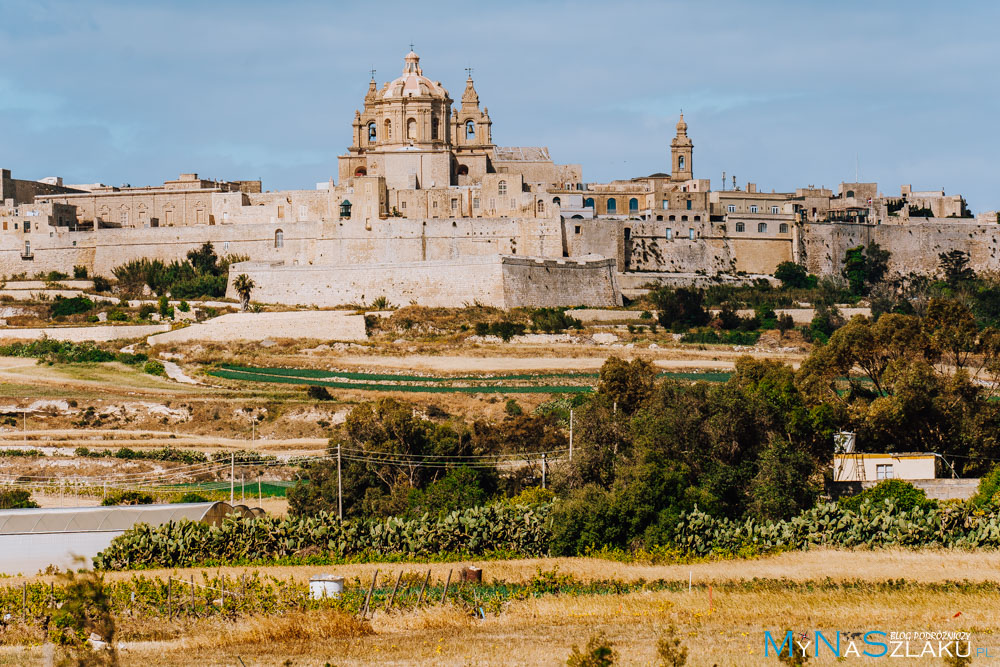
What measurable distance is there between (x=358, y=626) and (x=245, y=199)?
143 ft

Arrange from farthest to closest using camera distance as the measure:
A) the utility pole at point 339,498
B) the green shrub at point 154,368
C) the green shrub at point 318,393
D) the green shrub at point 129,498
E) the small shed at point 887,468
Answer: the green shrub at point 154,368
the green shrub at point 318,393
the small shed at point 887,468
the green shrub at point 129,498
the utility pole at point 339,498

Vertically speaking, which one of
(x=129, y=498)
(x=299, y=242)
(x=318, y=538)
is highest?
(x=299, y=242)

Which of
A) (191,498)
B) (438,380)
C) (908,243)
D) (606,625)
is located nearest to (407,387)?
(438,380)

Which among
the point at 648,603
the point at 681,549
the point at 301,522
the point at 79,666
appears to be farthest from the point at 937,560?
the point at 79,666

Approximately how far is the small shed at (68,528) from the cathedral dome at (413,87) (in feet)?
115

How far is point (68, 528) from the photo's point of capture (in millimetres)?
24078

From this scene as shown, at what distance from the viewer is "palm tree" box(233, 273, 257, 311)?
171 feet

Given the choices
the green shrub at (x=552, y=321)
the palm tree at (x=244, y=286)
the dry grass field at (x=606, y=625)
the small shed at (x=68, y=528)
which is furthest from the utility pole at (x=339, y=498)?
the palm tree at (x=244, y=286)

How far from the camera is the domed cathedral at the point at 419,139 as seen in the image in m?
56.4

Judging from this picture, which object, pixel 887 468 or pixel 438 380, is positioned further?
pixel 438 380

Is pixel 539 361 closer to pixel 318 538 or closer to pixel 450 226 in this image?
pixel 450 226

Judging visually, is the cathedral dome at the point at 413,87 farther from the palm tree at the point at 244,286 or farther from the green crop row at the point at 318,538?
the green crop row at the point at 318,538

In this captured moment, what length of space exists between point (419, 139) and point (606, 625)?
40.7 metres

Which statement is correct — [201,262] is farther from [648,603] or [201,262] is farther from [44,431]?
[648,603]
